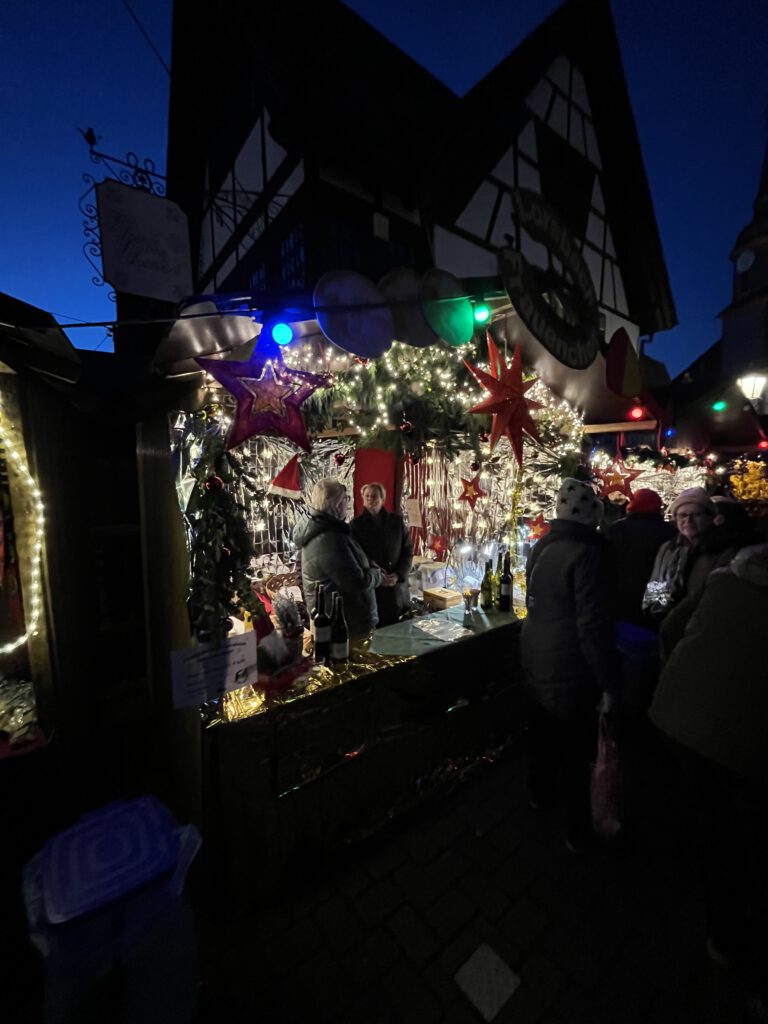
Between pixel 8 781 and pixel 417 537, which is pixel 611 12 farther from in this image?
pixel 8 781

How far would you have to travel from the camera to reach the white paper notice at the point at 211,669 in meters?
2.26

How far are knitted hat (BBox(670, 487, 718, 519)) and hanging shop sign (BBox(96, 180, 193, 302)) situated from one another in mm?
4217

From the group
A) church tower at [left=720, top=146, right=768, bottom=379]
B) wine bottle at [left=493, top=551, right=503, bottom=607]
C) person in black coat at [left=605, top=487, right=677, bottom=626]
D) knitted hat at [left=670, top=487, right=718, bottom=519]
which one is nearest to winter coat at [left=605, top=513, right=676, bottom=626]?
person in black coat at [left=605, top=487, right=677, bottom=626]

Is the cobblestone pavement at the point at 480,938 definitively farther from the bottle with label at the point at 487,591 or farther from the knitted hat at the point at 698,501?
the knitted hat at the point at 698,501

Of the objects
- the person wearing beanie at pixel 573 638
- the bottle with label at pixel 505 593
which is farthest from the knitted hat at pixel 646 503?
the person wearing beanie at pixel 573 638

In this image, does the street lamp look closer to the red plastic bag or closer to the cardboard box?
the cardboard box

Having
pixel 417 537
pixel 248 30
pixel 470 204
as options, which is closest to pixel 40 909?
pixel 417 537

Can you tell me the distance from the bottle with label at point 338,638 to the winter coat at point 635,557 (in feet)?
9.39

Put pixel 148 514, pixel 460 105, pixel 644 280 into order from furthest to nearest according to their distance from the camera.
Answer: pixel 644 280 < pixel 460 105 < pixel 148 514

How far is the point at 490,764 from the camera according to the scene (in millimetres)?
3693

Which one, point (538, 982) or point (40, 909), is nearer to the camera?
point (40, 909)

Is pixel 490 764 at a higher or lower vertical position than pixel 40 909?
lower

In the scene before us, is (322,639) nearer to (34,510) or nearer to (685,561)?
(34,510)

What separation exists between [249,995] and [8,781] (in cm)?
165
